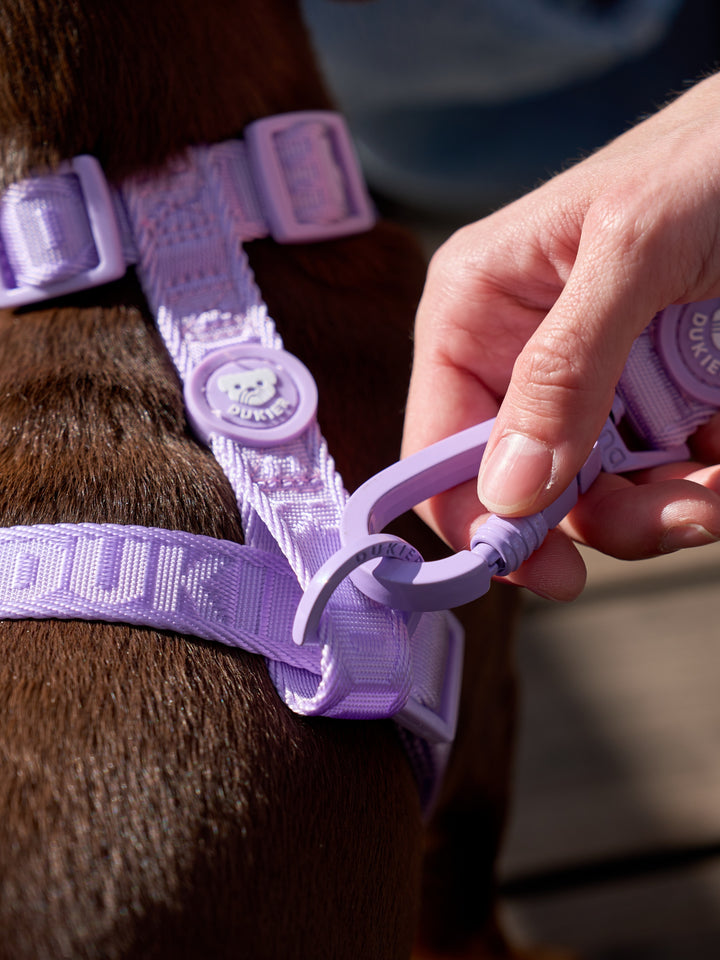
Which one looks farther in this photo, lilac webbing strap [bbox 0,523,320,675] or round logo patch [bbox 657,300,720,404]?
round logo patch [bbox 657,300,720,404]

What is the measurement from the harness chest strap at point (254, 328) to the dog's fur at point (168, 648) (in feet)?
0.05

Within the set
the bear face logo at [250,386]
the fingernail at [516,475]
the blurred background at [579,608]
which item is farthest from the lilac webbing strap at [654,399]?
the blurred background at [579,608]

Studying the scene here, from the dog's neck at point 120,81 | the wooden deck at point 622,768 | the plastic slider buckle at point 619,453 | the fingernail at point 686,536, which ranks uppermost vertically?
the dog's neck at point 120,81

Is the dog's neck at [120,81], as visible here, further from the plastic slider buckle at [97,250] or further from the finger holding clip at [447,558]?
the finger holding clip at [447,558]

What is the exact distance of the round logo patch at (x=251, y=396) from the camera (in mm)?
519

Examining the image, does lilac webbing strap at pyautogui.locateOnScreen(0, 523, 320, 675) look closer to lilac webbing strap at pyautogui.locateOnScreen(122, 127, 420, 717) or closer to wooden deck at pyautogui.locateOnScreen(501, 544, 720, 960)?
lilac webbing strap at pyautogui.locateOnScreen(122, 127, 420, 717)

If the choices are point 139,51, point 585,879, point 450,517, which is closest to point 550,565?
point 450,517

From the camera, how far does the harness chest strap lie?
1.53ft

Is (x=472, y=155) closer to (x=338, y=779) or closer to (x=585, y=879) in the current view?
(x=585, y=879)

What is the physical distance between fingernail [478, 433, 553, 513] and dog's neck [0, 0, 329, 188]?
294 millimetres

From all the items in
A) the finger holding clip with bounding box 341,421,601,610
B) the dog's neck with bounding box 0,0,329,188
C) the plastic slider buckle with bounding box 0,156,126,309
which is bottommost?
the finger holding clip with bounding box 341,421,601,610

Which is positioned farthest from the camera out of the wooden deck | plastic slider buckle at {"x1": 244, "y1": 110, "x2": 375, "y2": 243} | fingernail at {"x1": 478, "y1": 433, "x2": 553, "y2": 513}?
the wooden deck

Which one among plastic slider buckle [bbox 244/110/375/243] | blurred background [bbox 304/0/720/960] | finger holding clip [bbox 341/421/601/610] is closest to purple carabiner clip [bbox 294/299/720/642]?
finger holding clip [bbox 341/421/601/610]

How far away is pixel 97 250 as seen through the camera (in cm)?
57
